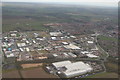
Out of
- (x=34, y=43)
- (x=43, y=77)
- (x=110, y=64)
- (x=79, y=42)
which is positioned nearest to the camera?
(x=43, y=77)

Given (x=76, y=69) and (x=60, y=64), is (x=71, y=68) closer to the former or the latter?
(x=76, y=69)

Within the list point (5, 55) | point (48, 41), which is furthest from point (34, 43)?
point (5, 55)

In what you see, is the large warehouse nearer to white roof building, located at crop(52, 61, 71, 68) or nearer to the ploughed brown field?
white roof building, located at crop(52, 61, 71, 68)

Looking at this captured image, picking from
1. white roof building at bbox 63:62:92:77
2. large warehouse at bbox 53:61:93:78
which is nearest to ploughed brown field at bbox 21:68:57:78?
large warehouse at bbox 53:61:93:78

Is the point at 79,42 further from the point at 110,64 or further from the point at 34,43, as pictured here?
the point at 110,64

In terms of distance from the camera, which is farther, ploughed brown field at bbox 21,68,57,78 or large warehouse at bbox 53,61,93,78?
large warehouse at bbox 53,61,93,78

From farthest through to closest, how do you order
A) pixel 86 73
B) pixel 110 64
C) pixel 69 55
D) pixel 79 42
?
pixel 79 42, pixel 69 55, pixel 110 64, pixel 86 73
